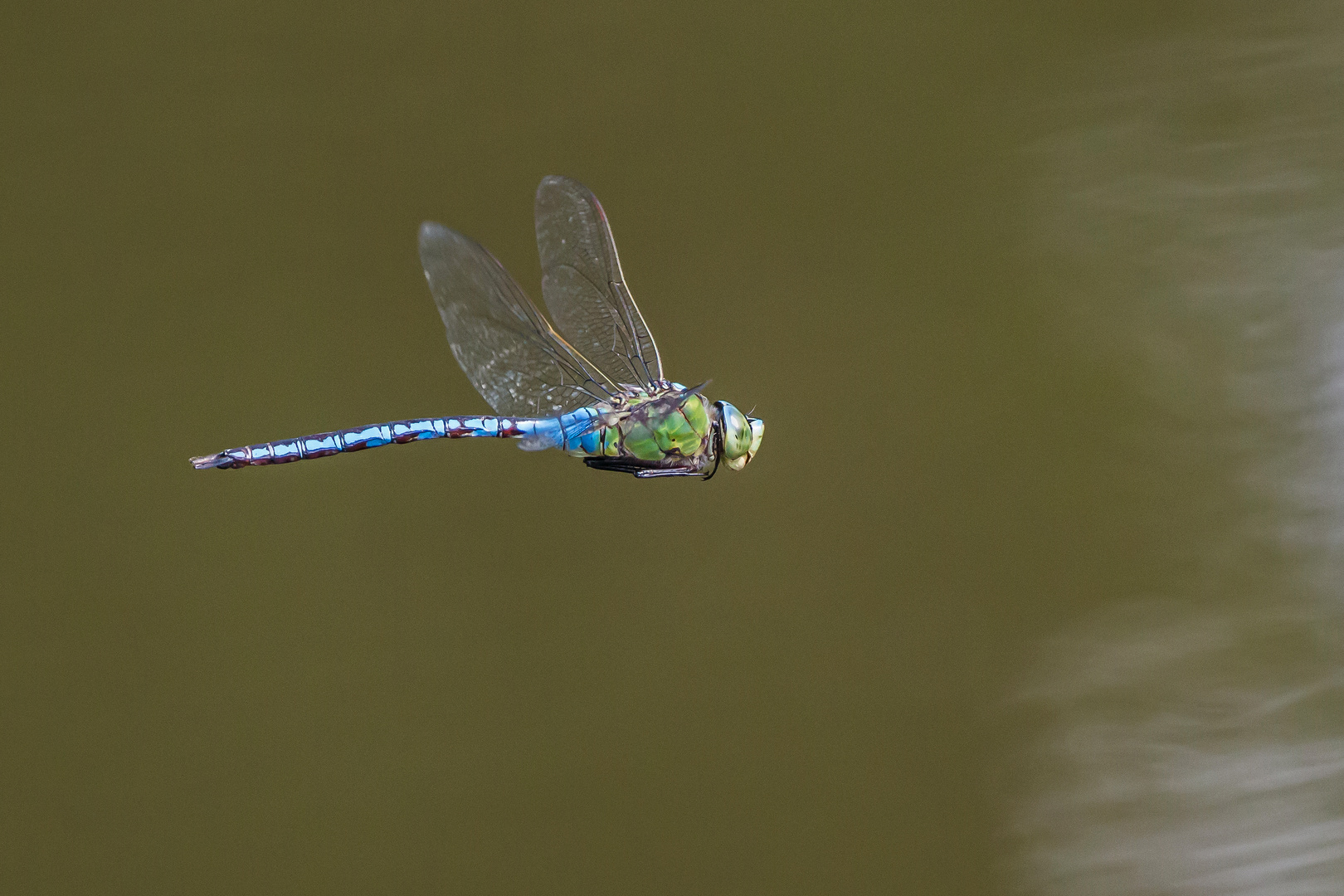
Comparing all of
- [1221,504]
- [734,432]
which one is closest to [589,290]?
[734,432]

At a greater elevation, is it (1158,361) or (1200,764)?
(1158,361)

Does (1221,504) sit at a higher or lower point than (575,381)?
lower

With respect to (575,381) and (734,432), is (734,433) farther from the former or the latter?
(575,381)

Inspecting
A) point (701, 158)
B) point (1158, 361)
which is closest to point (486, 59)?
point (701, 158)

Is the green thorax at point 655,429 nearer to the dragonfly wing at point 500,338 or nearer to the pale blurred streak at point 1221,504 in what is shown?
the dragonfly wing at point 500,338

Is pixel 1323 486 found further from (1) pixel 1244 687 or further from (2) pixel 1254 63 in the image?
(2) pixel 1254 63

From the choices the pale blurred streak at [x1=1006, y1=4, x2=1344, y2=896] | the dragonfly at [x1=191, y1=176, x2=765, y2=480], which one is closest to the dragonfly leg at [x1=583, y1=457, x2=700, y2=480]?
the dragonfly at [x1=191, y1=176, x2=765, y2=480]
